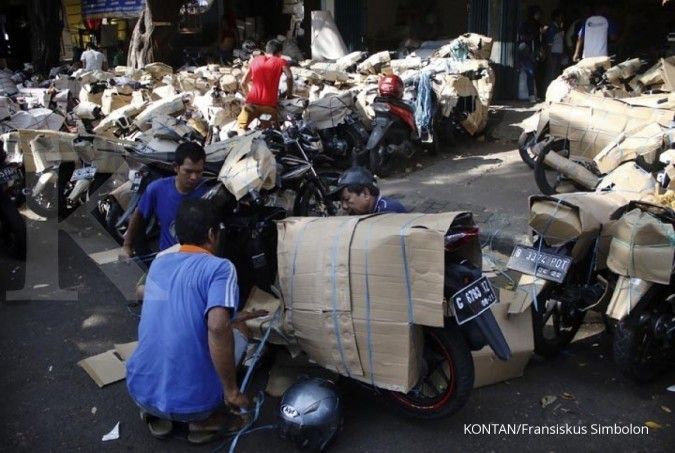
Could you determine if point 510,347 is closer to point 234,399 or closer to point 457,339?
point 457,339

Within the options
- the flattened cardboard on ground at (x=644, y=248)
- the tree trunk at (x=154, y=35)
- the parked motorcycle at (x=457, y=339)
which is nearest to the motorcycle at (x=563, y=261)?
the flattened cardboard on ground at (x=644, y=248)

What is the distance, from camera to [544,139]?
7.10 metres

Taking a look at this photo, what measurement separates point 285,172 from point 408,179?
9.54ft

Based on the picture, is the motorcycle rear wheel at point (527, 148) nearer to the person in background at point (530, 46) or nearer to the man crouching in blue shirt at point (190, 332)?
the person in background at point (530, 46)

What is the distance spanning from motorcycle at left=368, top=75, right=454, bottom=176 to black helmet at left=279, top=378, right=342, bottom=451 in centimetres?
523

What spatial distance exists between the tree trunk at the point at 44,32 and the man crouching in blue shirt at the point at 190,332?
15357 millimetres

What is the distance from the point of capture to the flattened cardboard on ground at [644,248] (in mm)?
3400

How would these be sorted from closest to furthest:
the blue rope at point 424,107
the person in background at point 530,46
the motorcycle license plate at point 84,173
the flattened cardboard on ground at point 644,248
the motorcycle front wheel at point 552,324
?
the flattened cardboard on ground at point 644,248 < the motorcycle front wheel at point 552,324 < the motorcycle license plate at point 84,173 < the blue rope at point 424,107 < the person in background at point 530,46

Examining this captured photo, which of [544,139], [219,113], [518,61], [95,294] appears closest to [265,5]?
[518,61]

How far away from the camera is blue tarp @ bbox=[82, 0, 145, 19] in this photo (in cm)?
1739

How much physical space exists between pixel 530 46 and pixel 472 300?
9775 millimetres

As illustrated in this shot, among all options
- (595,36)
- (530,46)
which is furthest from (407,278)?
(530,46)

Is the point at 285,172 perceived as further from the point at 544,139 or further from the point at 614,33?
the point at 614,33

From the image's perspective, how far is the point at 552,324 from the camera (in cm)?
426
